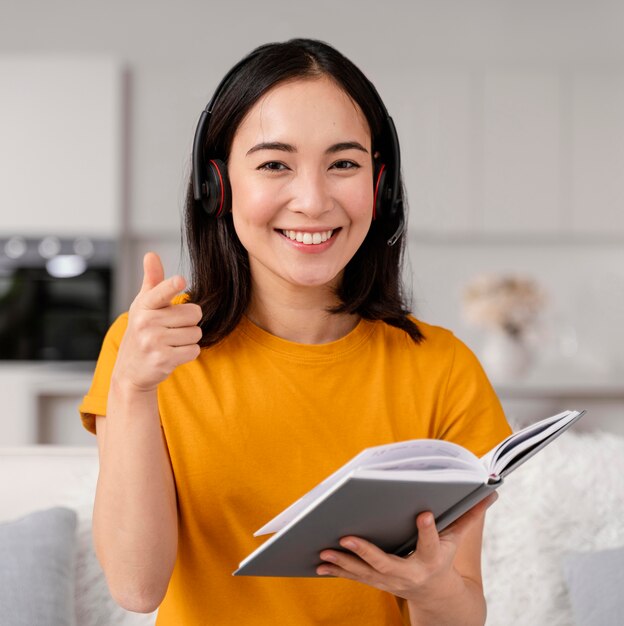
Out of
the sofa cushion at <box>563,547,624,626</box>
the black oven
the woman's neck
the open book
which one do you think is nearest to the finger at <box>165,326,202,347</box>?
the open book

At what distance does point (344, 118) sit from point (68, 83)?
3353mm

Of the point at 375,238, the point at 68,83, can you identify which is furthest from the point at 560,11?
the point at 375,238

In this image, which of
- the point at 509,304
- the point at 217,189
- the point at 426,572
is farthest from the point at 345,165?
the point at 509,304

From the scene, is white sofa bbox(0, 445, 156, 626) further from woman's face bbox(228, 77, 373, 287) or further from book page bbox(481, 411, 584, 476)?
Answer: book page bbox(481, 411, 584, 476)

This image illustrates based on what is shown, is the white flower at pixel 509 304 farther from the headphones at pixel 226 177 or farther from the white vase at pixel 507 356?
the headphones at pixel 226 177

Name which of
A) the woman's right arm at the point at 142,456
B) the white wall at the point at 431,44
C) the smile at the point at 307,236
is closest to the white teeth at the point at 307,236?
the smile at the point at 307,236

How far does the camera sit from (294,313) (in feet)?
4.31

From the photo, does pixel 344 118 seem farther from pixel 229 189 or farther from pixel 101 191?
pixel 101 191

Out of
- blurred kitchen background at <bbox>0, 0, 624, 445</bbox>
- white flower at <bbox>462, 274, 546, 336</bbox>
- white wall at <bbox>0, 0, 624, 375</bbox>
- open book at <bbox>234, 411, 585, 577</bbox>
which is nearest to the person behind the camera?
open book at <bbox>234, 411, 585, 577</bbox>

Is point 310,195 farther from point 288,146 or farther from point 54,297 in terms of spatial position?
point 54,297

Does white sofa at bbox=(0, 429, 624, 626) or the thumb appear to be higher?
the thumb

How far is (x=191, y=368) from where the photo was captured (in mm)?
1278

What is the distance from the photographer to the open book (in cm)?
85

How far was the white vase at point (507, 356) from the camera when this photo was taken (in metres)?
3.89
